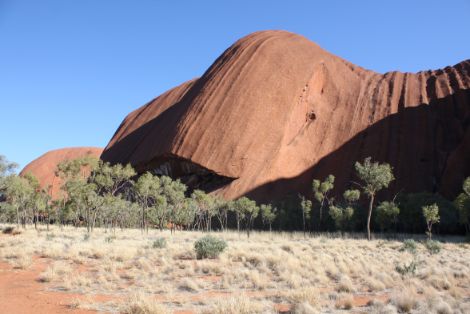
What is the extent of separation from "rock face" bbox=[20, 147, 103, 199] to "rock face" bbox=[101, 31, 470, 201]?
44124mm

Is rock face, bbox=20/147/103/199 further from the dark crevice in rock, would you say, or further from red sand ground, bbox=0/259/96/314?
red sand ground, bbox=0/259/96/314

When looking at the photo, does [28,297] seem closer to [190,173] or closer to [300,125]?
[190,173]

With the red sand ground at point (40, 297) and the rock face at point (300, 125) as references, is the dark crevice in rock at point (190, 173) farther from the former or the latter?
the red sand ground at point (40, 297)

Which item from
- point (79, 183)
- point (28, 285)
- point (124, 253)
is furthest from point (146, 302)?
point (79, 183)

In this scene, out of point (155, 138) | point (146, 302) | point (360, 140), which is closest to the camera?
point (146, 302)

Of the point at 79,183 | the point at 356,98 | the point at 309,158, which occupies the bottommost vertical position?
the point at 79,183

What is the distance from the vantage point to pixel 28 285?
12438mm

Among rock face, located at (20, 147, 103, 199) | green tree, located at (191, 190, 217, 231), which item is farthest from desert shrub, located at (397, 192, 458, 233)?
rock face, located at (20, 147, 103, 199)

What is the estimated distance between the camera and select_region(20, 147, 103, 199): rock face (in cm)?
11494

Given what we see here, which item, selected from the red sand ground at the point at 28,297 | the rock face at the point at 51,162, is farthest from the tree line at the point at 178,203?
the rock face at the point at 51,162

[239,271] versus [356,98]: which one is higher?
[356,98]

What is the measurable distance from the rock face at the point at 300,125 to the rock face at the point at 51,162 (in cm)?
4412

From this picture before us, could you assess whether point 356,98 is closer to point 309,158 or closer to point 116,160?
point 309,158

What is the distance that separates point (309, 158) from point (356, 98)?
1712 cm
